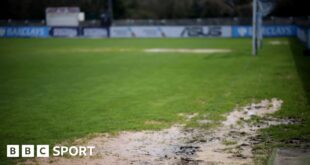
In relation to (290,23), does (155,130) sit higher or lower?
higher

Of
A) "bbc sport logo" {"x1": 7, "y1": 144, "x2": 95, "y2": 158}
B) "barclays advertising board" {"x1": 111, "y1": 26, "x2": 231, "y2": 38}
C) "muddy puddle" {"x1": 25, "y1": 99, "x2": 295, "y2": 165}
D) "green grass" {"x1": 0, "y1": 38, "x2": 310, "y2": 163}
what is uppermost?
"bbc sport logo" {"x1": 7, "y1": 144, "x2": 95, "y2": 158}

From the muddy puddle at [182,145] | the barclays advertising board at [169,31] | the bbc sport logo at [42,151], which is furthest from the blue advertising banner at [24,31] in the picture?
the bbc sport logo at [42,151]

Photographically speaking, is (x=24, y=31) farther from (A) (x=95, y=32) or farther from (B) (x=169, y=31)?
(B) (x=169, y=31)

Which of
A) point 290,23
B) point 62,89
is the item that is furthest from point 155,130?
point 290,23

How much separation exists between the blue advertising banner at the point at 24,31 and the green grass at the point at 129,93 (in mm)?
37170

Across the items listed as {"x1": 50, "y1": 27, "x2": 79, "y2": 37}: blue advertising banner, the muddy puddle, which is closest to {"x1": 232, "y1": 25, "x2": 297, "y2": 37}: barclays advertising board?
{"x1": 50, "y1": 27, "x2": 79, "y2": 37}: blue advertising banner

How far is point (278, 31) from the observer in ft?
182

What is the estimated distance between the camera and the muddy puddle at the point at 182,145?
27.4 ft

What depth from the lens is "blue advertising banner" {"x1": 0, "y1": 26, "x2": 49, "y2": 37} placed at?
63312mm

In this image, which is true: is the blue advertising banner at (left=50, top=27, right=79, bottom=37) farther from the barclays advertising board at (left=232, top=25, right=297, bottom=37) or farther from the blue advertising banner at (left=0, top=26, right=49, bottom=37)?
the barclays advertising board at (left=232, top=25, right=297, bottom=37)

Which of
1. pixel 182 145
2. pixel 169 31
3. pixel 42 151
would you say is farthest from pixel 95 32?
pixel 42 151

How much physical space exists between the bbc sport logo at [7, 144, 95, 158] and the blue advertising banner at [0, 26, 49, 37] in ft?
186

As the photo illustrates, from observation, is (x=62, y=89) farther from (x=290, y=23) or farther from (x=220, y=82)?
(x=290, y=23)

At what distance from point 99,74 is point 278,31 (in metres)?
39.1
